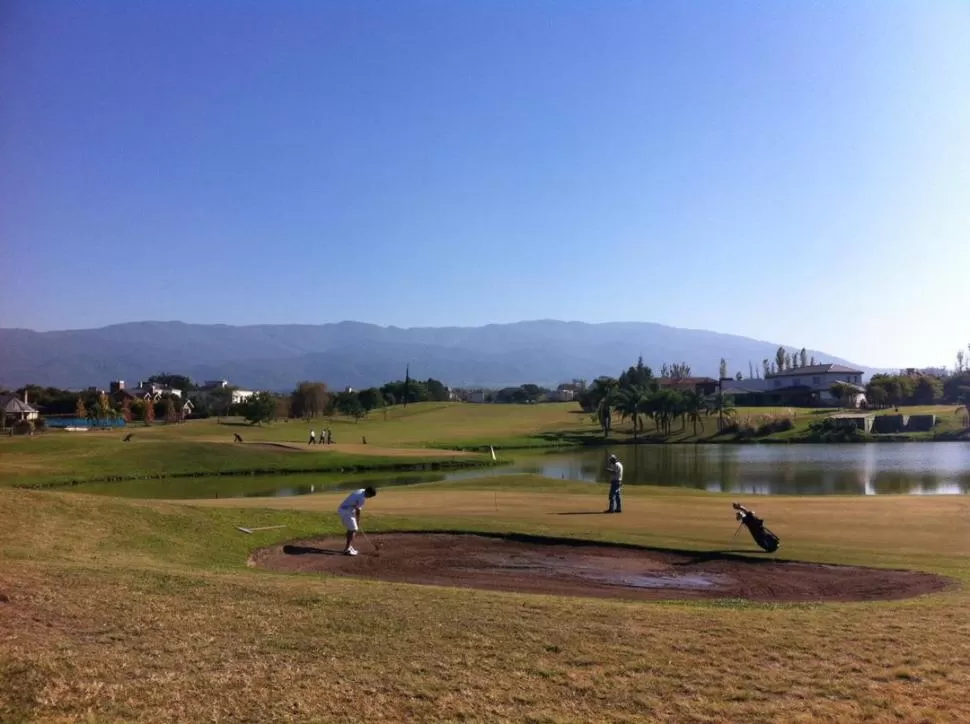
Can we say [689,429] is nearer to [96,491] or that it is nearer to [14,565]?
[96,491]

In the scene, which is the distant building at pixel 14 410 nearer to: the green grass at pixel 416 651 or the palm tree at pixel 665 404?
the palm tree at pixel 665 404

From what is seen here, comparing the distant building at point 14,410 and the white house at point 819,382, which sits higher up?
the white house at point 819,382

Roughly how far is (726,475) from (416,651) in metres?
50.5

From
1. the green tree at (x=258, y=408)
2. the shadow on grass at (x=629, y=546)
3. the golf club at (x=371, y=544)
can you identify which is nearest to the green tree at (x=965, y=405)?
the green tree at (x=258, y=408)

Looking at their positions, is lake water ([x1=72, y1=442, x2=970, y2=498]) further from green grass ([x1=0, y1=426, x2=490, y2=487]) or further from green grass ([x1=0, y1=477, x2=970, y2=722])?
green grass ([x1=0, y1=477, x2=970, y2=722])

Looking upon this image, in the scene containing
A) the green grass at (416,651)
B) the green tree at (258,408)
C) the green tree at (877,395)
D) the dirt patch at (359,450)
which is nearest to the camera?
the green grass at (416,651)

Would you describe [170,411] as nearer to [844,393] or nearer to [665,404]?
[665,404]

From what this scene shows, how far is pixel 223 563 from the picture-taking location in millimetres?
16359

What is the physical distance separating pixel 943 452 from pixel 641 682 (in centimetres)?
7744

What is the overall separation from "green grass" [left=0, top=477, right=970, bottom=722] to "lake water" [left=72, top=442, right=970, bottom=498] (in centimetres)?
3038

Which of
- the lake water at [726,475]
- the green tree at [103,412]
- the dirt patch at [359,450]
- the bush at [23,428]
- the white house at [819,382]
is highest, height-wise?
the white house at [819,382]

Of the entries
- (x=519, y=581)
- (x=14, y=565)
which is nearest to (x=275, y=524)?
(x=519, y=581)

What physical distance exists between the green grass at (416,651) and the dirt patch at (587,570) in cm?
165

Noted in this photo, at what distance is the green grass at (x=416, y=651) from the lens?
744 centimetres
